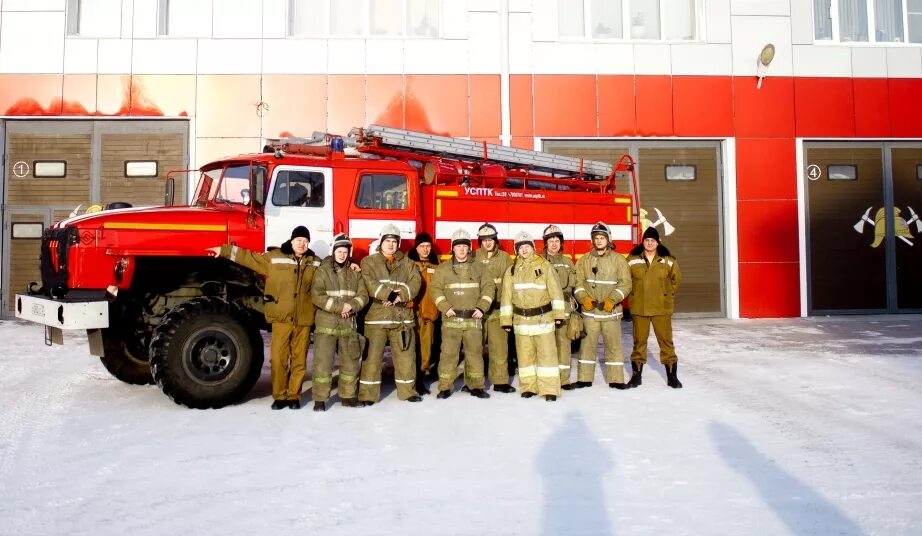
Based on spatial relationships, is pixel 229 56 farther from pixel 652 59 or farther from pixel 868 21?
pixel 868 21

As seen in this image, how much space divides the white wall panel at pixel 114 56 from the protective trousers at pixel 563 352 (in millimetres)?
11169

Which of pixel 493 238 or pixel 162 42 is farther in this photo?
pixel 162 42

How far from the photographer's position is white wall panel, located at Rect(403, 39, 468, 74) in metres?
13.6

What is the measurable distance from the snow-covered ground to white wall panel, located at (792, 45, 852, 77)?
9147 millimetres

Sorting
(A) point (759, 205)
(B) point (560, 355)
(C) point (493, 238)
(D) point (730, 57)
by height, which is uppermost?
(D) point (730, 57)

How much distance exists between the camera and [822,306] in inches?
570

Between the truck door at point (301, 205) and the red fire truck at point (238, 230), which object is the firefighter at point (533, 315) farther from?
the truck door at point (301, 205)

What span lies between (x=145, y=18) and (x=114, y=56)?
3.38ft

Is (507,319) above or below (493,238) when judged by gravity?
below

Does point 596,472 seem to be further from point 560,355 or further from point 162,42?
point 162,42

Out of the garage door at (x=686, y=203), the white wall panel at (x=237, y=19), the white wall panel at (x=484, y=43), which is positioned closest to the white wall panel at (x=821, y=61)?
the garage door at (x=686, y=203)

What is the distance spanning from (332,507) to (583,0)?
1342 centimetres

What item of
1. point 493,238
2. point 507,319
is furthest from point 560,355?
point 493,238

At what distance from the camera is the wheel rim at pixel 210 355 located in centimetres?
611
